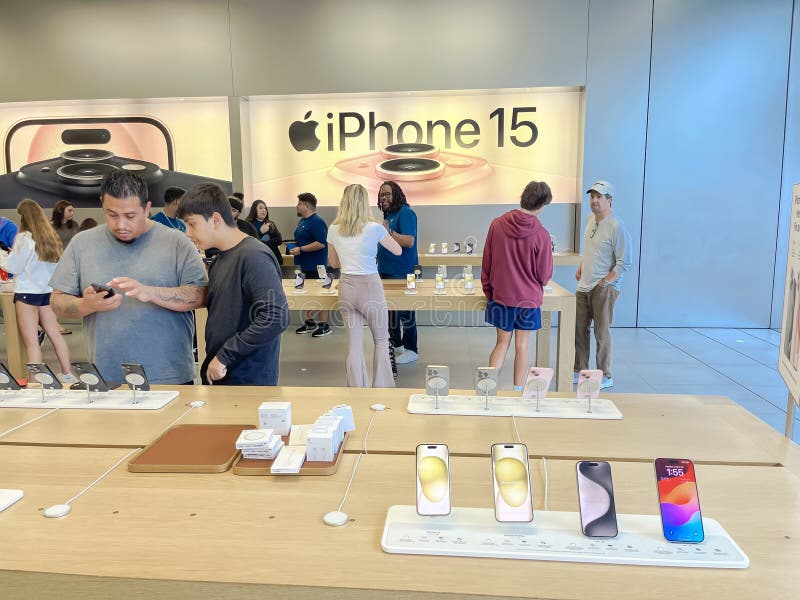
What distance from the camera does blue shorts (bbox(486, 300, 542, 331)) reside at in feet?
12.1

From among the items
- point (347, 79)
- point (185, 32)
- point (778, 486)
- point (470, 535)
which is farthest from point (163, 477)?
point (185, 32)

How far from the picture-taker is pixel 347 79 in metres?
6.43

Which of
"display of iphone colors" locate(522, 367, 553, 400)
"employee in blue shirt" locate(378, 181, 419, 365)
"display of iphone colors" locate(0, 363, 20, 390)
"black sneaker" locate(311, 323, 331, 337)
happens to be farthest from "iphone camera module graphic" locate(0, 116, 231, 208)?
"display of iphone colors" locate(522, 367, 553, 400)

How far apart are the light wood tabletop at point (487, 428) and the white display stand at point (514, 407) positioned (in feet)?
0.08

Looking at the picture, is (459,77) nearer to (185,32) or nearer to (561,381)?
(185,32)

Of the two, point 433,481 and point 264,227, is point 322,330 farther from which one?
point 433,481

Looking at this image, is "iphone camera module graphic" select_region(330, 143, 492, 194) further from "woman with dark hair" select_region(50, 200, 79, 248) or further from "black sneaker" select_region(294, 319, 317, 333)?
"woman with dark hair" select_region(50, 200, 79, 248)

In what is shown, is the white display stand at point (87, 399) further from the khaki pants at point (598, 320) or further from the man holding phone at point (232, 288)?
the khaki pants at point (598, 320)

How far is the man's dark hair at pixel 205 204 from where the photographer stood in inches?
80.8

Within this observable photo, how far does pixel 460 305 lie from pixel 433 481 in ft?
9.70

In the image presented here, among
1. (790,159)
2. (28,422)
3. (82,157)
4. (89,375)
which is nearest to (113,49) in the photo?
(82,157)

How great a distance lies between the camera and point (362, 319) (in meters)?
3.73

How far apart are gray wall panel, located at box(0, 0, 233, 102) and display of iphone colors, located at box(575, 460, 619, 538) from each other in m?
6.41

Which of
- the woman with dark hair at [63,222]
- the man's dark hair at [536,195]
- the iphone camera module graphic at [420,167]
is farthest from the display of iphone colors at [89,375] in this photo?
the iphone camera module graphic at [420,167]
